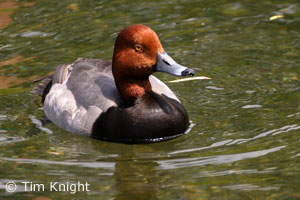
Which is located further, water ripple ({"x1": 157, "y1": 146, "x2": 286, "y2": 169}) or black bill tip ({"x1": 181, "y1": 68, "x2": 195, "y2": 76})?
black bill tip ({"x1": 181, "y1": 68, "x2": 195, "y2": 76})

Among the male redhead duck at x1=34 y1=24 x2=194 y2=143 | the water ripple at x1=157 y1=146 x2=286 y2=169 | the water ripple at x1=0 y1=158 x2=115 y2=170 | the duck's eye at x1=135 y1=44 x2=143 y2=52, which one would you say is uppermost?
the duck's eye at x1=135 y1=44 x2=143 y2=52

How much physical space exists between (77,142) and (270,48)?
10.8 ft

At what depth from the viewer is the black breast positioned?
689 cm

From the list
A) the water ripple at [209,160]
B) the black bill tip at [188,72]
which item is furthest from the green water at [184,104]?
the black bill tip at [188,72]

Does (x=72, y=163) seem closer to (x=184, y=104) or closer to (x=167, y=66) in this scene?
(x=167, y=66)

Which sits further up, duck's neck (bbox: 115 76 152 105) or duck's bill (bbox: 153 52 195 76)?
duck's bill (bbox: 153 52 195 76)

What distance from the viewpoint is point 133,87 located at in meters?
7.10

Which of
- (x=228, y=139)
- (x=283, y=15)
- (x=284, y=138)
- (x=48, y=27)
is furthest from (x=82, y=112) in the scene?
(x=283, y=15)

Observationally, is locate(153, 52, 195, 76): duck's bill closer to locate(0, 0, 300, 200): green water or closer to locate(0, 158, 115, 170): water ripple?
locate(0, 0, 300, 200): green water

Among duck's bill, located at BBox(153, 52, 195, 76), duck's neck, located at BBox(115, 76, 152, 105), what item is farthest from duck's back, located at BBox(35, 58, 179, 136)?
duck's bill, located at BBox(153, 52, 195, 76)

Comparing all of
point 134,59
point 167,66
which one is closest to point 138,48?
point 134,59

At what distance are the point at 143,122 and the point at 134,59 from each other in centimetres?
67

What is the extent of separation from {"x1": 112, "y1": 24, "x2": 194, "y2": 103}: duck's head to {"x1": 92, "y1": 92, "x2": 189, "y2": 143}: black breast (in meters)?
0.17

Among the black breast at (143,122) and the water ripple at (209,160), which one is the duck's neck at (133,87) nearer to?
the black breast at (143,122)
